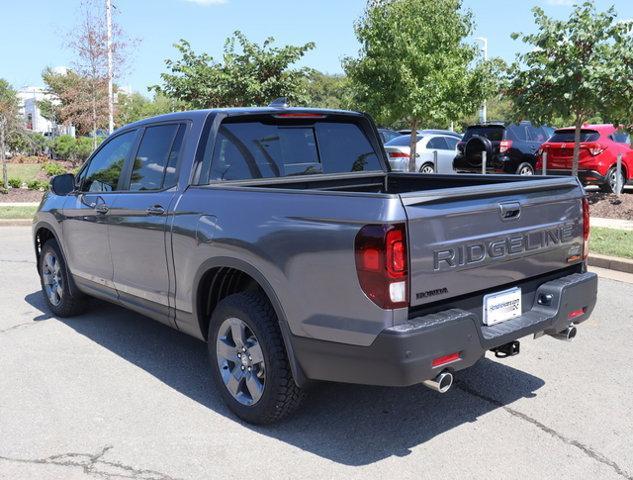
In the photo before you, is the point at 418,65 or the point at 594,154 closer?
the point at 594,154

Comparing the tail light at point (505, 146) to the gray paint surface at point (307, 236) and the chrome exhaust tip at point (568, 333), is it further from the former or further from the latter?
the chrome exhaust tip at point (568, 333)

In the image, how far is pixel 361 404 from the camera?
4.26m

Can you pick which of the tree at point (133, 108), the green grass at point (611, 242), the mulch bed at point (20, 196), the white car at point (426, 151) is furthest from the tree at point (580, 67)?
the mulch bed at point (20, 196)

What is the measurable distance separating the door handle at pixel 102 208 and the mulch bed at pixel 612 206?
33.6ft

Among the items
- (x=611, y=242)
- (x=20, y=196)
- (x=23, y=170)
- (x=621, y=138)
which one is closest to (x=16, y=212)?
(x=20, y=196)

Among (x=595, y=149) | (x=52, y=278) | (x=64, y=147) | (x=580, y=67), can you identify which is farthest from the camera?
(x=64, y=147)

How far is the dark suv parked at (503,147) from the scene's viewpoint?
17.6 meters

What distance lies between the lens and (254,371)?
3895 millimetres

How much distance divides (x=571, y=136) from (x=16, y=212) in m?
12.6

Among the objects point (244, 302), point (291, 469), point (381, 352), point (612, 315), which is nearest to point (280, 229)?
point (244, 302)

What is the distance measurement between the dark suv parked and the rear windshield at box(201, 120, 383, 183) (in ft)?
43.0

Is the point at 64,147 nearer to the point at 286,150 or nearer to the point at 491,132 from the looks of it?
the point at 491,132

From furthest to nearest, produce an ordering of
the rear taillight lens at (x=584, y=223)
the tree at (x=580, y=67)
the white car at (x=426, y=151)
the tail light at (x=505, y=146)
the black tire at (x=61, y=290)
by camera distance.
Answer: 1. the white car at (x=426, y=151)
2. the tail light at (x=505, y=146)
3. the tree at (x=580, y=67)
4. the black tire at (x=61, y=290)
5. the rear taillight lens at (x=584, y=223)

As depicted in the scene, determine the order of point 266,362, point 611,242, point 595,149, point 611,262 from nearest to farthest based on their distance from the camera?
point 266,362
point 611,262
point 611,242
point 595,149
